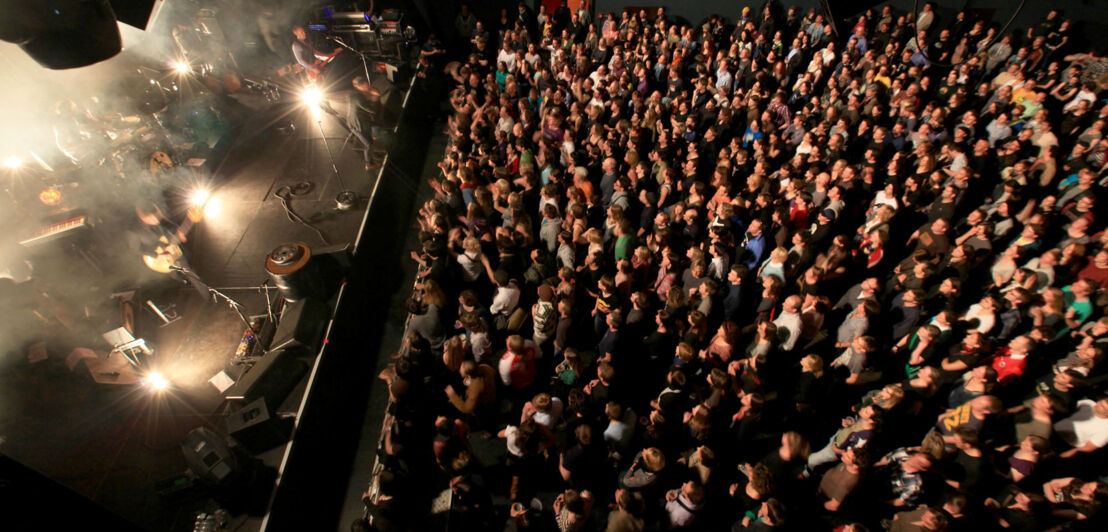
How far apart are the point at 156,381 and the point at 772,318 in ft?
24.9

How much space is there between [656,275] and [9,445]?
8336 mm

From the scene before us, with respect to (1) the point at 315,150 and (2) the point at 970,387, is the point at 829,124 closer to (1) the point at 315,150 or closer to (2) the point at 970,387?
(2) the point at 970,387

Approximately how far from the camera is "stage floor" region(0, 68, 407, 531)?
5.19 m

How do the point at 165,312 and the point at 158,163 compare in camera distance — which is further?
the point at 158,163

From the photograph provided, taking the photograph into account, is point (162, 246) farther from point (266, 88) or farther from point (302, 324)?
point (266, 88)

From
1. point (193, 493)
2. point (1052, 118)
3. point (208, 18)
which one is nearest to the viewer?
point (193, 493)

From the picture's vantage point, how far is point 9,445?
18.2 ft

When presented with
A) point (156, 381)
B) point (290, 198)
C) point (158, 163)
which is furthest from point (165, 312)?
point (158, 163)

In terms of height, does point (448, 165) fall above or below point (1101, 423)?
above

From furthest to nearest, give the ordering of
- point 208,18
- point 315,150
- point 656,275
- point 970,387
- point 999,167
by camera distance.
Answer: point 208,18, point 315,150, point 999,167, point 656,275, point 970,387

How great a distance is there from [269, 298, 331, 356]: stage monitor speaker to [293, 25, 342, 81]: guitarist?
7.91 meters

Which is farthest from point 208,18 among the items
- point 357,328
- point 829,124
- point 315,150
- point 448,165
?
point 829,124

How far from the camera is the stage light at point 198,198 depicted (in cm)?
824

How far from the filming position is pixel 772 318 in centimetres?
482
